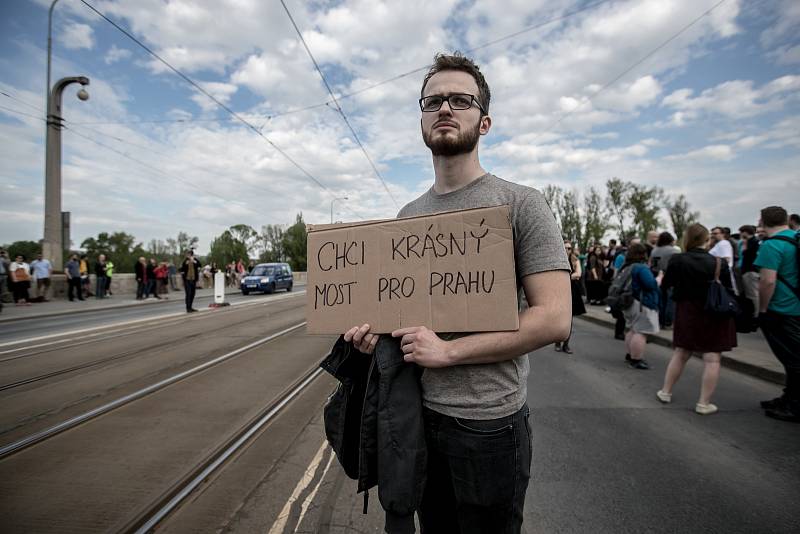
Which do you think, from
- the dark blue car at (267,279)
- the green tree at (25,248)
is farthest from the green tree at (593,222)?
the green tree at (25,248)

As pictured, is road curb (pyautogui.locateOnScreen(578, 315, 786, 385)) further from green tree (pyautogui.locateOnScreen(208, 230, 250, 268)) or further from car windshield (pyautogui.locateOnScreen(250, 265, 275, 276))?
green tree (pyautogui.locateOnScreen(208, 230, 250, 268))

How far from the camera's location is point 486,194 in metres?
1.45

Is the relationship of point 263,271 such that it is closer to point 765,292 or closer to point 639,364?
point 639,364

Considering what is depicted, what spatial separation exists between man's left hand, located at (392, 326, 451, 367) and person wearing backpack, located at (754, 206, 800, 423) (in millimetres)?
4132

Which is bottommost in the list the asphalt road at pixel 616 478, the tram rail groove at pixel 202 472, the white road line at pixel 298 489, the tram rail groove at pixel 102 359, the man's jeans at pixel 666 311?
the asphalt road at pixel 616 478

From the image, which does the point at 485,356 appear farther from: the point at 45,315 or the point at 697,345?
the point at 45,315

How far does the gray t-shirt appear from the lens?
4.15 feet

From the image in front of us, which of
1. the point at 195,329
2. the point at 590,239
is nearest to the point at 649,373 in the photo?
the point at 195,329

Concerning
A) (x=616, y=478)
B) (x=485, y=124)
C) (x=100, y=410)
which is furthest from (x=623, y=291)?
(x=100, y=410)

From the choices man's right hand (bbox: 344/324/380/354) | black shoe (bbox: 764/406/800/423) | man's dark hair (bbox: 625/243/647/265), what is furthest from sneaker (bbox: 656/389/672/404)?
man's right hand (bbox: 344/324/380/354)

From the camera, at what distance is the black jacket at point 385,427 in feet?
4.20

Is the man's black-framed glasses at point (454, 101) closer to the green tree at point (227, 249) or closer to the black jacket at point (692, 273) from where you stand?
the black jacket at point (692, 273)

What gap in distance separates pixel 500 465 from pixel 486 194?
891 mm

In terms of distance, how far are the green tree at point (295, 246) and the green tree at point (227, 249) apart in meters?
8.12
